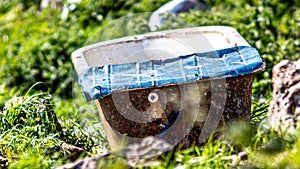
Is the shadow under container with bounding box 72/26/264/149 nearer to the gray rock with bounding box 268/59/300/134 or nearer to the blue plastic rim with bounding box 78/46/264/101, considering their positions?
the blue plastic rim with bounding box 78/46/264/101

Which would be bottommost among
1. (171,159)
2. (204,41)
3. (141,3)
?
(171,159)

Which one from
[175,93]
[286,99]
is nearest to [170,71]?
[175,93]

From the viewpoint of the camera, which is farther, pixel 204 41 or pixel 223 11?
pixel 223 11

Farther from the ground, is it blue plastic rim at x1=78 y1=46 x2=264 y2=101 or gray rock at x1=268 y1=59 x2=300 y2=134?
blue plastic rim at x1=78 y1=46 x2=264 y2=101

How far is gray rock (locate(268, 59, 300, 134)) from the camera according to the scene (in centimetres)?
343

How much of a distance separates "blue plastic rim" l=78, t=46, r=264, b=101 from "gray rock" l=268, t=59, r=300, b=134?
13cm

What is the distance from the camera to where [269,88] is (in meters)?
5.12

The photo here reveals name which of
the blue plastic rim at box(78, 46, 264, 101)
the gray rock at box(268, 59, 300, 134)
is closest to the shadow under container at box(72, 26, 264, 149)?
the blue plastic rim at box(78, 46, 264, 101)

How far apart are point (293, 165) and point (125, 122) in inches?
44.0

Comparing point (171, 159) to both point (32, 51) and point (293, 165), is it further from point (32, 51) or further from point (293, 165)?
point (32, 51)

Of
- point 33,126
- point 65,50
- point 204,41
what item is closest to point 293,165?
point 204,41

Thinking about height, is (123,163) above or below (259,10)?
below

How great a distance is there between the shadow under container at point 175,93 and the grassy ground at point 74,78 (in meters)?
0.13

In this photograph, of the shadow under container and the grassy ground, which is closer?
the grassy ground
